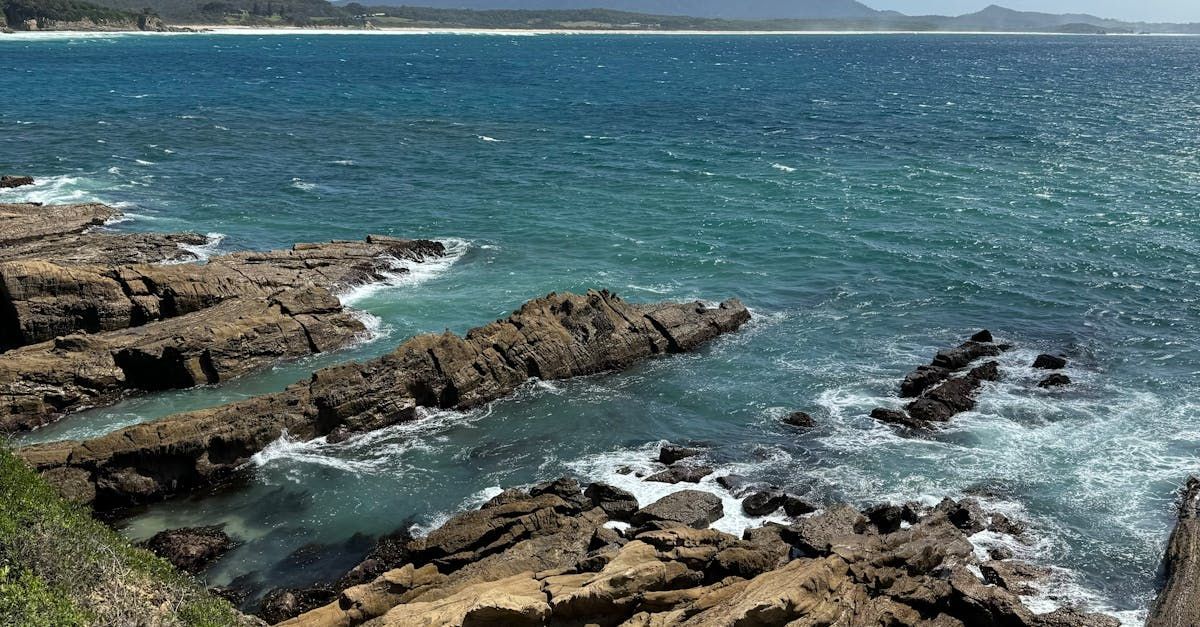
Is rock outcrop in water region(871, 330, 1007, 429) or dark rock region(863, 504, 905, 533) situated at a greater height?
rock outcrop in water region(871, 330, 1007, 429)

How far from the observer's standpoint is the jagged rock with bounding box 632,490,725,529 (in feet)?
88.2

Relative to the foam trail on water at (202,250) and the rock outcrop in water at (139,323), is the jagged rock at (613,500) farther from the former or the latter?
the foam trail on water at (202,250)

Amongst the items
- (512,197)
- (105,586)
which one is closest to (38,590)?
(105,586)

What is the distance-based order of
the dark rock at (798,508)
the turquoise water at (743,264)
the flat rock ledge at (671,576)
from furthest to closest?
1. the turquoise water at (743,264)
2. the dark rock at (798,508)
3. the flat rock ledge at (671,576)

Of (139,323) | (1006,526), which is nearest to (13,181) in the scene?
(139,323)

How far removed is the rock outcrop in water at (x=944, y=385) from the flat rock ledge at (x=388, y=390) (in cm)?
954

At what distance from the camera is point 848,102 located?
130125 millimetres

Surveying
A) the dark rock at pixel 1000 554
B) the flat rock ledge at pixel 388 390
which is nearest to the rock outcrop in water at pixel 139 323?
the flat rock ledge at pixel 388 390

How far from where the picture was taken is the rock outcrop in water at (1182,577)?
2283 cm

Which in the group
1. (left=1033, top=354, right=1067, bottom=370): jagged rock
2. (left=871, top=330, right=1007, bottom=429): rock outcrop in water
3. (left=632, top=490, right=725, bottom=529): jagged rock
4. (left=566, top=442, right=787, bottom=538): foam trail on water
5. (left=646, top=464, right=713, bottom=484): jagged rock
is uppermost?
(left=1033, top=354, right=1067, bottom=370): jagged rock

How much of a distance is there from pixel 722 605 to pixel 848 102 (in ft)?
392

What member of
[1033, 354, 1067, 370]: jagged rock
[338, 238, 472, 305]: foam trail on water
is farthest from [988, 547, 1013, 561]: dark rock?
[338, 238, 472, 305]: foam trail on water

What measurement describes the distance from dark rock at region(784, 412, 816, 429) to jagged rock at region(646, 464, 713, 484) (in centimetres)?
508

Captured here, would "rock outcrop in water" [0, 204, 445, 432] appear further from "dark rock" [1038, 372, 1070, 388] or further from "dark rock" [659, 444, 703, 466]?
"dark rock" [1038, 372, 1070, 388]
